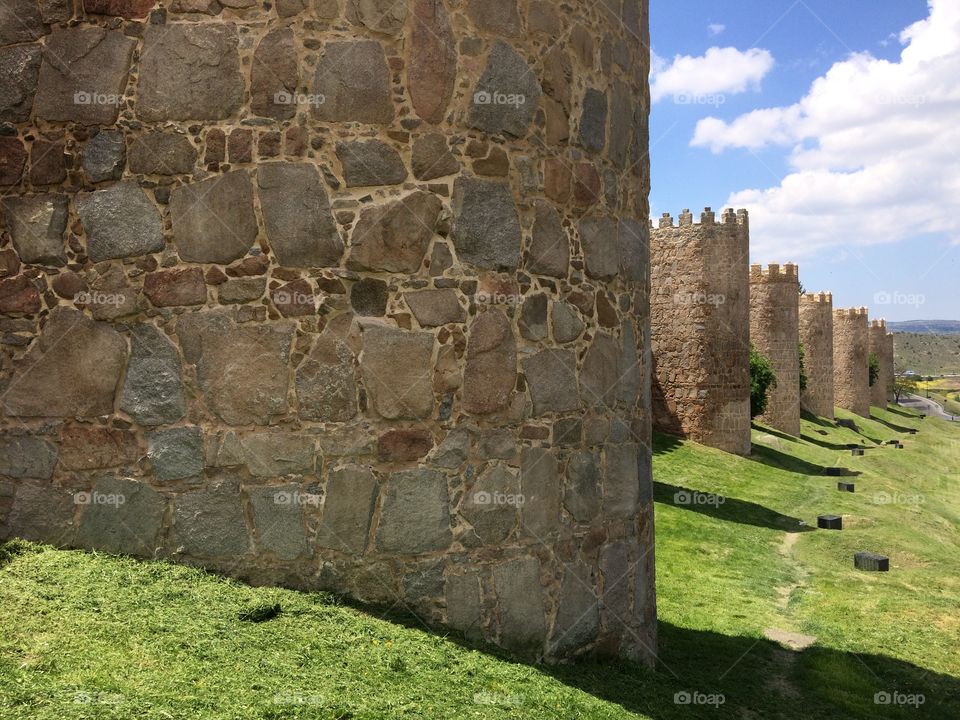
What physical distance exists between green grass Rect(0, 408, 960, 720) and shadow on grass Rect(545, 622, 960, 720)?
3cm

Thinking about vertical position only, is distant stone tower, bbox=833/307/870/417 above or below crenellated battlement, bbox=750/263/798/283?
below

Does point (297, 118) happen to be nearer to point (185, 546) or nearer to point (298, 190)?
point (298, 190)

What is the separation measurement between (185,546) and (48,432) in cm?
109

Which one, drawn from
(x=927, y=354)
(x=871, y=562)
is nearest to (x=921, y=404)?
(x=871, y=562)

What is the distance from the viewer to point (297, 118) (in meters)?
4.71

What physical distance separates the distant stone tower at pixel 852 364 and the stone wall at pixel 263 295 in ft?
166

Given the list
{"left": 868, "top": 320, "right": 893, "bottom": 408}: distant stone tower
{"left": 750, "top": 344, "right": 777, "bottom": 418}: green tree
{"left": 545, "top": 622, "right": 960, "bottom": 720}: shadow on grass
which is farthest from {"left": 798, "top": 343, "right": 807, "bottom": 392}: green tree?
{"left": 545, "top": 622, "right": 960, "bottom": 720}: shadow on grass

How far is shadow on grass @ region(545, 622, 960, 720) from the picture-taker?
17.3 ft

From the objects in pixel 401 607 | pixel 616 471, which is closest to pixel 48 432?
pixel 401 607

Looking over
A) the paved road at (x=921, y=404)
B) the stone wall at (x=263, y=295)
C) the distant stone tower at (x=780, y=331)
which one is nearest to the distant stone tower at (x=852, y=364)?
the distant stone tower at (x=780, y=331)

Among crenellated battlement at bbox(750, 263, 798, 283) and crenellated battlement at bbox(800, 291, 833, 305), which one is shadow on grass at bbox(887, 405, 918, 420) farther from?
crenellated battlement at bbox(750, 263, 798, 283)

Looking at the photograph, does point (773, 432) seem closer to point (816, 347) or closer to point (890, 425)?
point (816, 347)

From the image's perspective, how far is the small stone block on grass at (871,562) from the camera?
42.2 ft

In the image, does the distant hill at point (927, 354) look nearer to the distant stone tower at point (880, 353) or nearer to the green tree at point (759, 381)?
the distant stone tower at point (880, 353)
